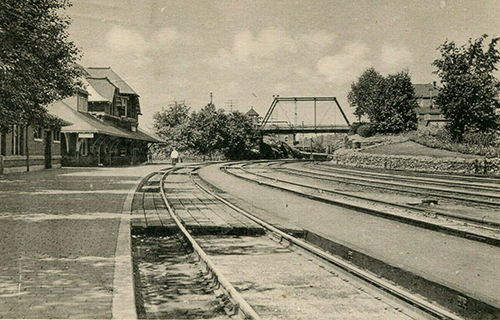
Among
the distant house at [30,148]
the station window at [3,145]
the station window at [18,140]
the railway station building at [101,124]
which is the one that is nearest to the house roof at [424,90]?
the railway station building at [101,124]

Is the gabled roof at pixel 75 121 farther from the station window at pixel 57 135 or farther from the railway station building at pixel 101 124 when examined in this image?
the station window at pixel 57 135

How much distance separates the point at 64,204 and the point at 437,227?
8.80 metres

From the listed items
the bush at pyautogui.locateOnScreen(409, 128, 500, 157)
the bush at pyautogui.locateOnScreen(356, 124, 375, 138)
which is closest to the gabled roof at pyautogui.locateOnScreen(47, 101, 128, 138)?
the bush at pyautogui.locateOnScreen(409, 128, 500, 157)

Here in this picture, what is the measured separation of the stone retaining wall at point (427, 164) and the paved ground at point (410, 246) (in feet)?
61.6

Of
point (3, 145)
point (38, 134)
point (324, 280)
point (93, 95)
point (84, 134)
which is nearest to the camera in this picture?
point (324, 280)

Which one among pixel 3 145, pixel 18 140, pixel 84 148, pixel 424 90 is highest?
pixel 424 90

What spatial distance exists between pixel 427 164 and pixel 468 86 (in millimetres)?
8526

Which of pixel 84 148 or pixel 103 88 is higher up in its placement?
pixel 103 88

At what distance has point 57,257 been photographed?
7020 mm

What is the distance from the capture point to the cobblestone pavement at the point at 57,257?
15.9 ft

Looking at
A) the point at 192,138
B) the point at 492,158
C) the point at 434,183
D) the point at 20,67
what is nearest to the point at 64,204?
the point at 20,67

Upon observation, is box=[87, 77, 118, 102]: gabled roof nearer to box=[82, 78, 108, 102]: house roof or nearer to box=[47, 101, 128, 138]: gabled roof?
box=[82, 78, 108, 102]: house roof

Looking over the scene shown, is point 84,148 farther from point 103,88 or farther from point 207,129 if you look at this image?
point 207,129

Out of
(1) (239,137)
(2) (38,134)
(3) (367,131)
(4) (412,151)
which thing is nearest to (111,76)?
(2) (38,134)
